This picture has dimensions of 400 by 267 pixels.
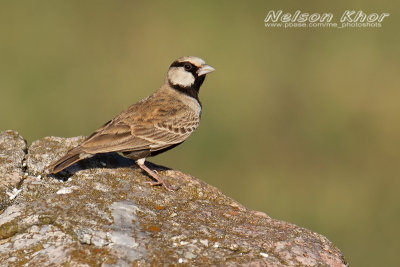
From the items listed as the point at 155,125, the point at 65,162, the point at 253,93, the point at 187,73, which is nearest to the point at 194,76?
the point at 187,73

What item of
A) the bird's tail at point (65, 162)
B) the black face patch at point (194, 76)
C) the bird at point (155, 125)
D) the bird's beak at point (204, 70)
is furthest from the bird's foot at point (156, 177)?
the bird's beak at point (204, 70)

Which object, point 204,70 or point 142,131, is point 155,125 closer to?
point 142,131

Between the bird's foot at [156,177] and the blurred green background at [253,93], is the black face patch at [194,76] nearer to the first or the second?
the bird's foot at [156,177]

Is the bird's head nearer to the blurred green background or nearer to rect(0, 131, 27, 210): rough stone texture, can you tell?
rect(0, 131, 27, 210): rough stone texture

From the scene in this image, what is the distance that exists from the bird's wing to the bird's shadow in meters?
0.14

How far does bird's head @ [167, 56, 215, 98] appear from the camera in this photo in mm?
8680

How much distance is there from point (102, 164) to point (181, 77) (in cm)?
206

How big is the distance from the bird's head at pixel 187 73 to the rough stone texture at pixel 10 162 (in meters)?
2.26

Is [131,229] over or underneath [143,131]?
underneath

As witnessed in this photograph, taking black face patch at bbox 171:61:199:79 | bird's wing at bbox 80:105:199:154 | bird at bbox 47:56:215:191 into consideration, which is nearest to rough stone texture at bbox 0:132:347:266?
bird at bbox 47:56:215:191

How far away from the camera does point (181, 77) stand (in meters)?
8.70

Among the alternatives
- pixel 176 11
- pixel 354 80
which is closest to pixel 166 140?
pixel 354 80

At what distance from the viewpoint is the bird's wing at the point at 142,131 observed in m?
7.19

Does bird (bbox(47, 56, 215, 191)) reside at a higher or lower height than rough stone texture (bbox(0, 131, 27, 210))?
higher
